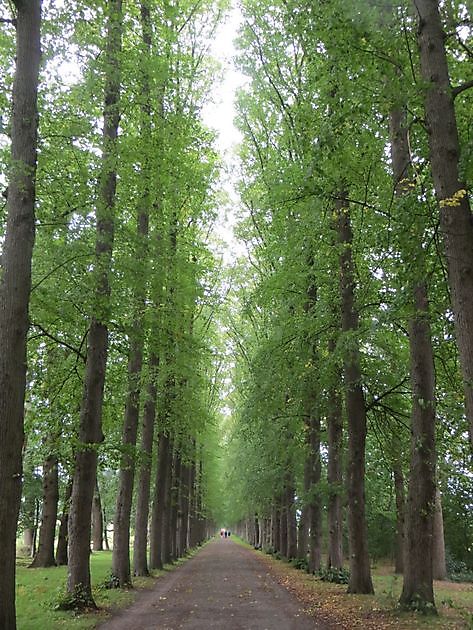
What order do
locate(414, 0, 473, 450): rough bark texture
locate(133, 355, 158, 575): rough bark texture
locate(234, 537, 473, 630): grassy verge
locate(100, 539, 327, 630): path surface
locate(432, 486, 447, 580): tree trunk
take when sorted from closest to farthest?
1. locate(414, 0, 473, 450): rough bark texture
2. locate(234, 537, 473, 630): grassy verge
3. locate(100, 539, 327, 630): path surface
4. locate(133, 355, 158, 575): rough bark texture
5. locate(432, 486, 447, 580): tree trunk

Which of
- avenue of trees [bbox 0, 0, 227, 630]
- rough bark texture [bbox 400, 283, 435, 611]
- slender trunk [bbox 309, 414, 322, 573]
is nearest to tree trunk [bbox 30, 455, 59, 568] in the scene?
avenue of trees [bbox 0, 0, 227, 630]

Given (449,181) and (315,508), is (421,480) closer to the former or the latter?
(449,181)

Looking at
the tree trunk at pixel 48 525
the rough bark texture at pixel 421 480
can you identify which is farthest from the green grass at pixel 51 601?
the rough bark texture at pixel 421 480

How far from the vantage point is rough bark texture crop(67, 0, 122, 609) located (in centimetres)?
934

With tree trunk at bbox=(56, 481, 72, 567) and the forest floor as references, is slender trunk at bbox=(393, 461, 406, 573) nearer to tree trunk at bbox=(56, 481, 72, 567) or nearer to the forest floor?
the forest floor

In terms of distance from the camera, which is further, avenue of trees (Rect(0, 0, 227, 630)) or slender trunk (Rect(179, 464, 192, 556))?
slender trunk (Rect(179, 464, 192, 556))

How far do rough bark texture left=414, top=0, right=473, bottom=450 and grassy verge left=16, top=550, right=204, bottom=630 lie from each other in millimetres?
7021

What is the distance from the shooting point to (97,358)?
10.9 m

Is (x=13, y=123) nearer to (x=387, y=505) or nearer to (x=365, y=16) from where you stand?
(x=365, y=16)

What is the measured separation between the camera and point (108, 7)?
8.28 m

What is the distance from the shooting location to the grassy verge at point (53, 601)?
8578 mm

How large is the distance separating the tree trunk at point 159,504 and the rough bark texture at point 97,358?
989cm

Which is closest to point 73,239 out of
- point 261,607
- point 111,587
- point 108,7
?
point 108,7

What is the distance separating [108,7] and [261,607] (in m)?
11.1
